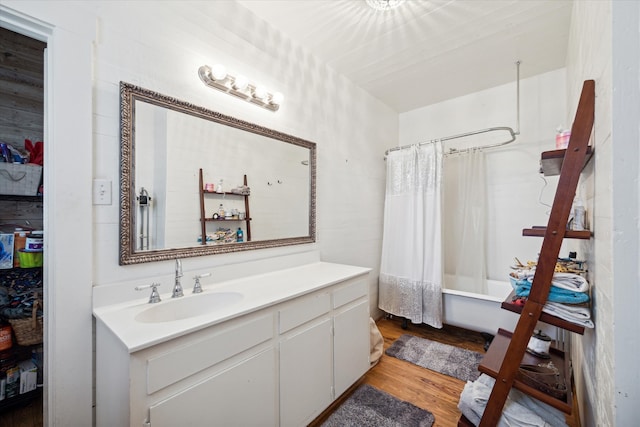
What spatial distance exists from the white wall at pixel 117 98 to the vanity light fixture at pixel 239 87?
4 cm

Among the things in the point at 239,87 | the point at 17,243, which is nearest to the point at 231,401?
the point at 17,243

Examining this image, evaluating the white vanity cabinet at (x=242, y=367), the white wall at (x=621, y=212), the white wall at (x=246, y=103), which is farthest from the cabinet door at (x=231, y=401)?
the white wall at (x=621, y=212)

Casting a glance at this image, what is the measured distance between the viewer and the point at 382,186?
3.13 meters

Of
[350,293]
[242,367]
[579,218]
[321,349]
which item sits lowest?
[321,349]

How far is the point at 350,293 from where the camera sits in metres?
1.75

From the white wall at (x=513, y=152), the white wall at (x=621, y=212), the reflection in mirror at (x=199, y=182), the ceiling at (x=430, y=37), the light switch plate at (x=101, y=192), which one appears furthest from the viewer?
the white wall at (x=513, y=152)

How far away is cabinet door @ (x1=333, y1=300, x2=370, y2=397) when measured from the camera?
1635 mm

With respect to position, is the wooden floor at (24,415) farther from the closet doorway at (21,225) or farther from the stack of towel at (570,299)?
the stack of towel at (570,299)

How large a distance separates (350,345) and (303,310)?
559 mm

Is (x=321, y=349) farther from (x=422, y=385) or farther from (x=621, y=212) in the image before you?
(x=621, y=212)

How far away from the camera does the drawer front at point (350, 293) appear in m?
1.65

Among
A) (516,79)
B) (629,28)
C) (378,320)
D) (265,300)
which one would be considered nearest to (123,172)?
(265,300)

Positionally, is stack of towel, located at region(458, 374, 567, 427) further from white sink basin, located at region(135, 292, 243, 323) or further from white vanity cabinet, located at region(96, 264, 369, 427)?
white sink basin, located at region(135, 292, 243, 323)

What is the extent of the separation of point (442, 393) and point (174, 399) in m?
1.70
